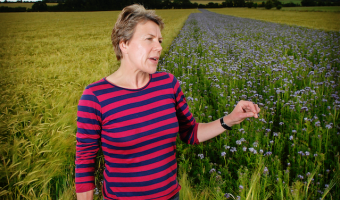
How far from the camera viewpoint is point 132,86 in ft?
4.77

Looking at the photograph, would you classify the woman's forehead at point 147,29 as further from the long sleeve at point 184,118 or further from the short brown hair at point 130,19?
the long sleeve at point 184,118

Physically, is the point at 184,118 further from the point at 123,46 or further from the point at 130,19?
the point at 130,19

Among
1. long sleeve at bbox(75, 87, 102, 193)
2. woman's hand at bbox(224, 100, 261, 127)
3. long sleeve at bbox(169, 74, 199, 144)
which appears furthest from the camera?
long sleeve at bbox(169, 74, 199, 144)

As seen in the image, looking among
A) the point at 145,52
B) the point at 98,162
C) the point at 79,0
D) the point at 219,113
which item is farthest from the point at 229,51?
the point at 79,0

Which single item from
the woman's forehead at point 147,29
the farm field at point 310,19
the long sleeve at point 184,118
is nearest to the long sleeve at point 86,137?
the woman's forehead at point 147,29

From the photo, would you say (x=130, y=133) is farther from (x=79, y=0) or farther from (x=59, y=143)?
(x=79, y=0)

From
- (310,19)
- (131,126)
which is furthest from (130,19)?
(310,19)

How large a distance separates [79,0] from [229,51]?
80388 mm

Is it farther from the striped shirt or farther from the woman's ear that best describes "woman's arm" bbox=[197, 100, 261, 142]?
the woman's ear

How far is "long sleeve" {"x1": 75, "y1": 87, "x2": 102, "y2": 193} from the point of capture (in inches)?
49.8

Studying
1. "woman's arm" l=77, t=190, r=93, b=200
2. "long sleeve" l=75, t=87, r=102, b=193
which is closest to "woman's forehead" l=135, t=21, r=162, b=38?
"long sleeve" l=75, t=87, r=102, b=193

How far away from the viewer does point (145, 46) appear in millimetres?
1354

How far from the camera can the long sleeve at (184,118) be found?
1.63 m

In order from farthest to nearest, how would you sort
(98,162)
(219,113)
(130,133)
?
(219,113)
(98,162)
(130,133)
